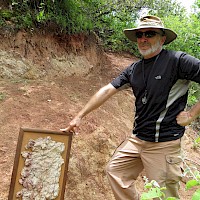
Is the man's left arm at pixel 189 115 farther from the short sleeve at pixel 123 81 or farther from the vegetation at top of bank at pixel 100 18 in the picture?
the vegetation at top of bank at pixel 100 18

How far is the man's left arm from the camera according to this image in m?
2.88

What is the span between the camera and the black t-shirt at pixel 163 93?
115 inches

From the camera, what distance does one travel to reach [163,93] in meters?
2.97

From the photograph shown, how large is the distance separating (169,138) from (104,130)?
2269 mm

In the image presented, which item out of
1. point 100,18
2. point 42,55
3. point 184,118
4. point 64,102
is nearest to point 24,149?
point 184,118

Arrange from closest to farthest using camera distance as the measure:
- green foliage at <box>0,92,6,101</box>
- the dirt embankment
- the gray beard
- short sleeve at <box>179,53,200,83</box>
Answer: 1. short sleeve at <box>179,53,200,83</box>
2. the gray beard
3. the dirt embankment
4. green foliage at <box>0,92,6,101</box>

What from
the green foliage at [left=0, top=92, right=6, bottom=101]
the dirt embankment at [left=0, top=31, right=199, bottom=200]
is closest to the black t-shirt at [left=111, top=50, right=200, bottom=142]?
the dirt embankment at [left=0, top=31, right=199, bottom=200]

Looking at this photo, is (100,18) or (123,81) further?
(100,18)

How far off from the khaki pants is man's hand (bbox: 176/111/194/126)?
199mm

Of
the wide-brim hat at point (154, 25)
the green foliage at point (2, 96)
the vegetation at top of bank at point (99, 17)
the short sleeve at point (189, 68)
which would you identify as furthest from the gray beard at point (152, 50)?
the vegetation at top of bank at point (99, 17)

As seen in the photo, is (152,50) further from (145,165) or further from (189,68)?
(145,165)

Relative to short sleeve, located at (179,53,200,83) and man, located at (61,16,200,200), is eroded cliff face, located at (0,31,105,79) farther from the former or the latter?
short sleeve, located at (179,53,200,83)

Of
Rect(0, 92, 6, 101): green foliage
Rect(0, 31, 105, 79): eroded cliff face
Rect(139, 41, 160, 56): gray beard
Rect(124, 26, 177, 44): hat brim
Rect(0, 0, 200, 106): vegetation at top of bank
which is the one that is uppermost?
Rect(0, 0, 200, 106): vegetation at top of bank

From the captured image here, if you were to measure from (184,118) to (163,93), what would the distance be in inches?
12.6
